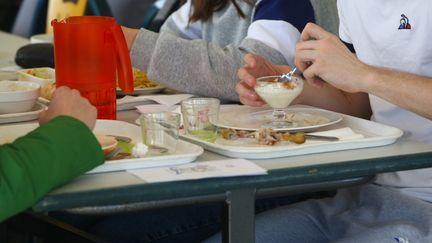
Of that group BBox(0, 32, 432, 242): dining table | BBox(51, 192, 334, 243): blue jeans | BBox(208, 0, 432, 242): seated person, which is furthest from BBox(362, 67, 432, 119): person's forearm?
BBox(51, 192, 334, 243): blue jeans

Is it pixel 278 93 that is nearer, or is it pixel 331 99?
pixel 278 93

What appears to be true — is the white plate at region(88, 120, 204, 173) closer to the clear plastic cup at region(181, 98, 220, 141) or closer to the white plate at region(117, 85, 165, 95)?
the clear plastic cup at region(181, 98, 220, 141)

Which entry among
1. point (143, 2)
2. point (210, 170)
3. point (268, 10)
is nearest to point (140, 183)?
point (210, 170)

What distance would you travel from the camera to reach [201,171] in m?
1.24

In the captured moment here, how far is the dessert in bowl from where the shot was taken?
160cm

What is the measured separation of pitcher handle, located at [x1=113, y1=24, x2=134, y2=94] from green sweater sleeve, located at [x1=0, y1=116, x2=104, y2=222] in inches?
14.5

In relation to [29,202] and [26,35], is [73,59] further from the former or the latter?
[26,35]

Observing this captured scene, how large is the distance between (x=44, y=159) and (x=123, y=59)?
1.54 ft

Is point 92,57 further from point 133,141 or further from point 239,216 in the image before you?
point 239,216

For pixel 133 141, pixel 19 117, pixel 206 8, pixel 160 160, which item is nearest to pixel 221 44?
pixel 206 8

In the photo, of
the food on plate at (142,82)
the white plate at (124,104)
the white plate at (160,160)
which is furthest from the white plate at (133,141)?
the food on plate at (142,82)

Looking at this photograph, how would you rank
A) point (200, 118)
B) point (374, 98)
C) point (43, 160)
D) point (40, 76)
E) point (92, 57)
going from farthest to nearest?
point (40, 76) → point (374, 98) → point (92, 57) → point (200, 118) → point (43, 160)

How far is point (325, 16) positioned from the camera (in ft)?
6.99

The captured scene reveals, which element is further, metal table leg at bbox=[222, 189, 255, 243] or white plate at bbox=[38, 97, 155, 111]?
white plate at bbox=[38, 97, 155, 111]
